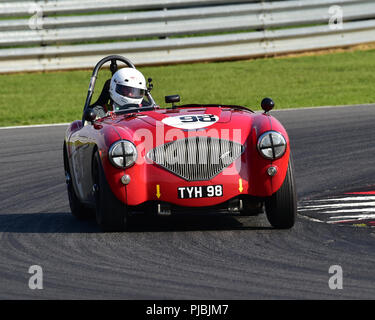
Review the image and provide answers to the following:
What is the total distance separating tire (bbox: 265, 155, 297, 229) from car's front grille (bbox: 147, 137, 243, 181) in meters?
0.40

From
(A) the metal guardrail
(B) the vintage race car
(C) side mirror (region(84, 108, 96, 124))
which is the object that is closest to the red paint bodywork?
(B) the vintage race car

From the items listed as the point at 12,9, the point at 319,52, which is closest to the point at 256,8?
the point at 319,52

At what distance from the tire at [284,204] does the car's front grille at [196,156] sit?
0.40 meters

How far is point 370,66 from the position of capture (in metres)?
18.5

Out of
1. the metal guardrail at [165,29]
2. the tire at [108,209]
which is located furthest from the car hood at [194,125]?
the metal guardrail at [165,29]

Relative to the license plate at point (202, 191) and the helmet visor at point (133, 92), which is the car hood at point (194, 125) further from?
the helmet visor at point (133, 92)

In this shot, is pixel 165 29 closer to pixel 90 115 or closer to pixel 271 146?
pixel 90 115

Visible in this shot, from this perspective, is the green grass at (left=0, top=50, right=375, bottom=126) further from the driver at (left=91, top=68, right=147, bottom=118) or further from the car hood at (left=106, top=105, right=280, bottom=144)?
the car hood at (left=106, top=105, right=280, bottom=144)

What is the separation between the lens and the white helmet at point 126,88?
8945 millimetres

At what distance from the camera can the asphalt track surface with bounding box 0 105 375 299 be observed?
18.3 ft

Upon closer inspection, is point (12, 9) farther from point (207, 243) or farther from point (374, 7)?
point (207, 243)

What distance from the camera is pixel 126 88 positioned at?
8969 millimetres

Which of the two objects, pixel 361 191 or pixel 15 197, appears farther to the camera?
pixel 15 197

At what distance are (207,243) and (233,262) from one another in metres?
0.66
